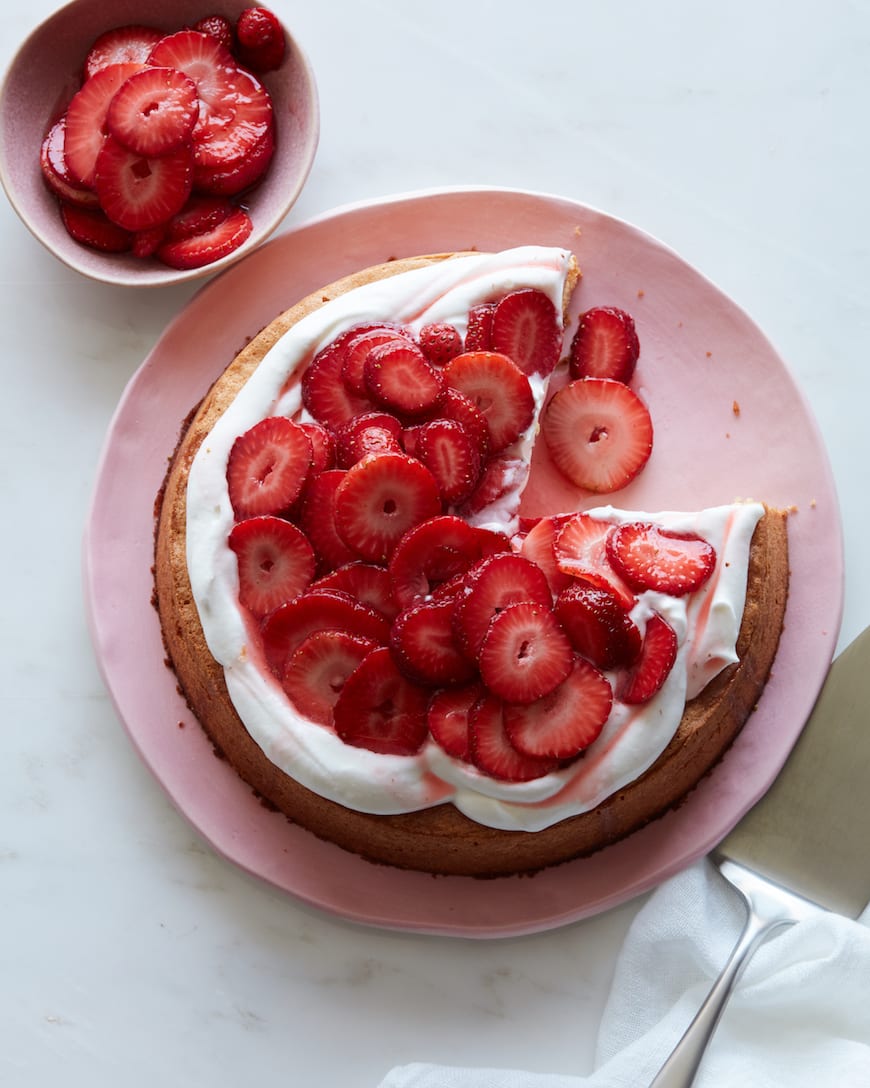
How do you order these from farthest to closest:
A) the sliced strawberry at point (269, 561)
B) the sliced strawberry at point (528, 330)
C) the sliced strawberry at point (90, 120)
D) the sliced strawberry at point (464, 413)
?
1. the sliced strawberry at point (90, 120)
2. the sliced strawberry at point (528, 330)
3. the sliced strawberry at point (464, 413)
4. the sliced strawberry at point (269, 561)

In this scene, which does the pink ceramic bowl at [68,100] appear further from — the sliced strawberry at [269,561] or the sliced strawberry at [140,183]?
the sliced strawberry at [269,561]

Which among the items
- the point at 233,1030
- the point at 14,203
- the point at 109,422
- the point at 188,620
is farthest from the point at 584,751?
the point at 14,203

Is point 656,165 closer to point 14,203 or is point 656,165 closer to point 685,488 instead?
point 685,488

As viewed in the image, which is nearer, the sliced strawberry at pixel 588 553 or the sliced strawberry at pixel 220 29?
A: the sliced strawberry at pixel 588 553

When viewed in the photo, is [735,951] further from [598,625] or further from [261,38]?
[261,38]

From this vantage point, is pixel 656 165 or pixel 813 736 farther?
pixel 656 165

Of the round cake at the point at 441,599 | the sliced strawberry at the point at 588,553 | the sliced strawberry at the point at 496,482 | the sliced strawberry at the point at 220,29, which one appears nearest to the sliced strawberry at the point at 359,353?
the round cake at the point at 441,599
